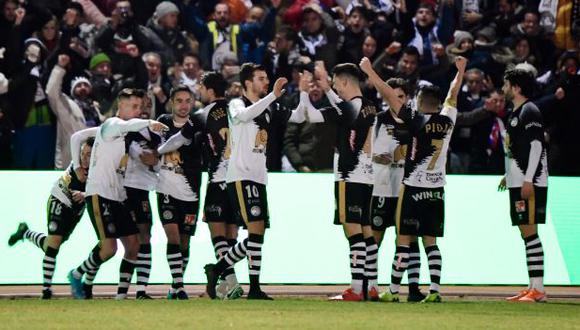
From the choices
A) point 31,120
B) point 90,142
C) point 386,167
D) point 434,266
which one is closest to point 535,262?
point 434,266

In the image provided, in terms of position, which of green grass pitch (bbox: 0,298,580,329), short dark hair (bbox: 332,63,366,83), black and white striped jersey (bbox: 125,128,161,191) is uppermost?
short dark hair (bbox: 332,63,366,83)

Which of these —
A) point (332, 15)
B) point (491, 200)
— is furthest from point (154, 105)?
point (491, 200)

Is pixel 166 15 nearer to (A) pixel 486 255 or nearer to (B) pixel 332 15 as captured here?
(B) pixel 332 15

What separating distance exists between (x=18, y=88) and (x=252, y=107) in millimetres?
7241

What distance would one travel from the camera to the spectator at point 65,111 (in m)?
21.7

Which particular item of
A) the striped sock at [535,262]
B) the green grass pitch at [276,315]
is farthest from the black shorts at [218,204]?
the striped sock at [535,262]

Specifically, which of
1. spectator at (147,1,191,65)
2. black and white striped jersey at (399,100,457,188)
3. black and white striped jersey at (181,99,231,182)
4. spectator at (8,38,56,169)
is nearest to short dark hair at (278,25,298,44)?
spectator at (147,1,191,65)

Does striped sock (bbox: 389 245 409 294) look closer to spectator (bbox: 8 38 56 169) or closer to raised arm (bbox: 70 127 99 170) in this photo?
raised arm (bbox: 70 127 99 170)

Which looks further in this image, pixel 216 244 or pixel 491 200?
pixel 491 200

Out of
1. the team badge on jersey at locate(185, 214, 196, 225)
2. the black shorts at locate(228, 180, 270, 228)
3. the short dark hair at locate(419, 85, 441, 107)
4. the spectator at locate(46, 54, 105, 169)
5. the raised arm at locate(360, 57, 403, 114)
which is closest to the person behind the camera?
the raised arm at locate(360, 57, 403, 114)

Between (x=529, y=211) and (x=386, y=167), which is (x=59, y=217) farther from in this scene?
(x=529, y=211)

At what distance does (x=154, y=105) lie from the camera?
73.4ft

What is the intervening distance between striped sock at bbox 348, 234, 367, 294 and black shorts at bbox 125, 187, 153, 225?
8.08ft

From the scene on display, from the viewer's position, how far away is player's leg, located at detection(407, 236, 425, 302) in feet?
54.2
